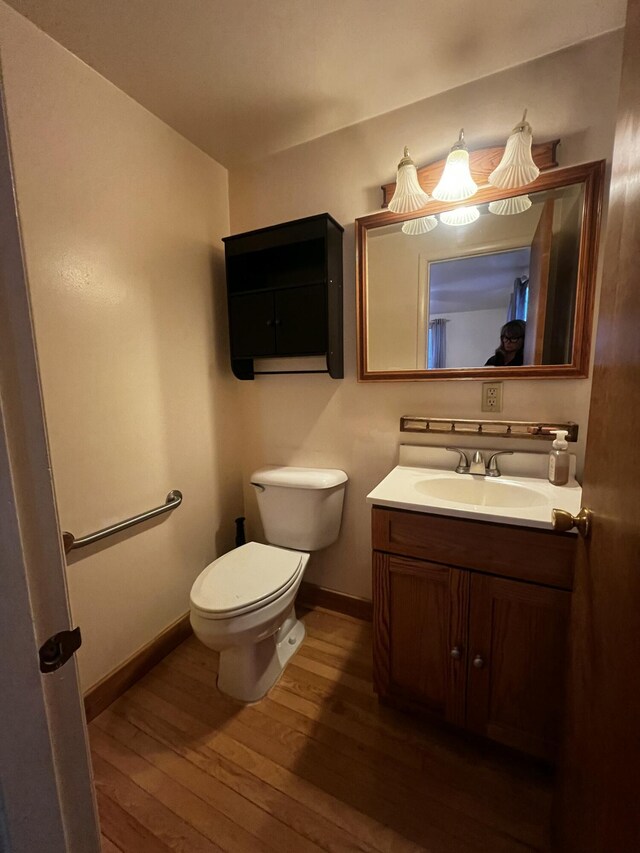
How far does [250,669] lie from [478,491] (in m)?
1.10

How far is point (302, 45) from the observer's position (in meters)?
1.13

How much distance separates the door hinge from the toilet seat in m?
0.78

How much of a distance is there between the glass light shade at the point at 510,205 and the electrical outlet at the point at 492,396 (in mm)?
620

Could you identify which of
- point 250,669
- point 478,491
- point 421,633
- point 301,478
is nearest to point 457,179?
point 478,491

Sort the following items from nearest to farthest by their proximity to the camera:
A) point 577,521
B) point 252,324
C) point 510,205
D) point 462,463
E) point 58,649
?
point 58,649
point 577,521
point 510,205
point 462,463
point 252,324

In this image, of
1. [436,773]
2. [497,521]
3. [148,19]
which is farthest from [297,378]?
[436,773]

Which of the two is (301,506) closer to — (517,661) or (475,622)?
(475,622)

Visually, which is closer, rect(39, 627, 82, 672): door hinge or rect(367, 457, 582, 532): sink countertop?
rect(39, 627, 82, 672): door hinge

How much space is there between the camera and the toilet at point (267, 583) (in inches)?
47.8

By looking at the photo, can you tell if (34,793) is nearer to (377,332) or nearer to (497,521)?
(497,521)

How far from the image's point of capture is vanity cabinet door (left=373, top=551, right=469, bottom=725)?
3.58 feet

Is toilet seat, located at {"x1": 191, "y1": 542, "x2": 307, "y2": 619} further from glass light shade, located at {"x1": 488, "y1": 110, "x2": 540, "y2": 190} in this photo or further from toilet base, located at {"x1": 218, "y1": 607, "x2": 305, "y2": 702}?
glass light shade, located at {"x1": 488, "y1": 110, "x2": 540, "y2": 190}

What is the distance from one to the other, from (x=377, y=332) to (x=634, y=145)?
103cm

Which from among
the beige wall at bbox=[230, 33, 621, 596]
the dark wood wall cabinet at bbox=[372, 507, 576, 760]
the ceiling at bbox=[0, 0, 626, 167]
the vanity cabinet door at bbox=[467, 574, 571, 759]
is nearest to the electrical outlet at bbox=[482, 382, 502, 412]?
the beige wall at bbox=[230, 33, 621, 596]
